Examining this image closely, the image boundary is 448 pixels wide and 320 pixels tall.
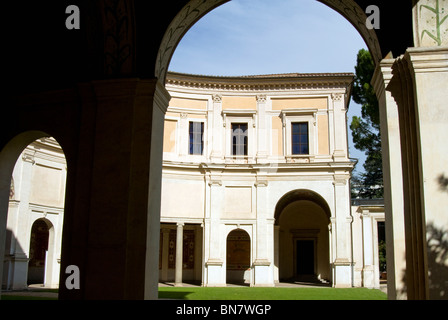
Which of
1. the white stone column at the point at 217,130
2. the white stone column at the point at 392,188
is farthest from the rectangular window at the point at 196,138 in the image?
the white stone column at the point at 392,188

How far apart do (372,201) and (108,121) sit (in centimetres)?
2460

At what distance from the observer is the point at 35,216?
76.4ft

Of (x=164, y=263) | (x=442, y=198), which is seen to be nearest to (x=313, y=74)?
(x=164, y=263)

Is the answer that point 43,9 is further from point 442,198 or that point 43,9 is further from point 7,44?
point 442,198

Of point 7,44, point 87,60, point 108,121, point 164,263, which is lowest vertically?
point 164,263

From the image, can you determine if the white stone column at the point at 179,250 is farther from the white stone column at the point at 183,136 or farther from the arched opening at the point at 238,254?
the white stone column at the point at 183,136

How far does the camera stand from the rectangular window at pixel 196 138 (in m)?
30.4

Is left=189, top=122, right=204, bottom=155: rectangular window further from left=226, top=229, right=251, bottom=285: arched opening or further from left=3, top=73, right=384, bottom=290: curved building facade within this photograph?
left=226, top=229, right=251, bottom=285: arched opening

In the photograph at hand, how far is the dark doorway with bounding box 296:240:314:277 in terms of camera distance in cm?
3416

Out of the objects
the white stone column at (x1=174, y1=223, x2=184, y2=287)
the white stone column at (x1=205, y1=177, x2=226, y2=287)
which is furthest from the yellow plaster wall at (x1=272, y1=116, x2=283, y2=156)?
the white stone column at (x1=174, y1=223, x2=184, y2=287)

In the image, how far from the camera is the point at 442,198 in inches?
239

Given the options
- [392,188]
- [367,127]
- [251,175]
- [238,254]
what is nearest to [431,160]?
[392,188]
